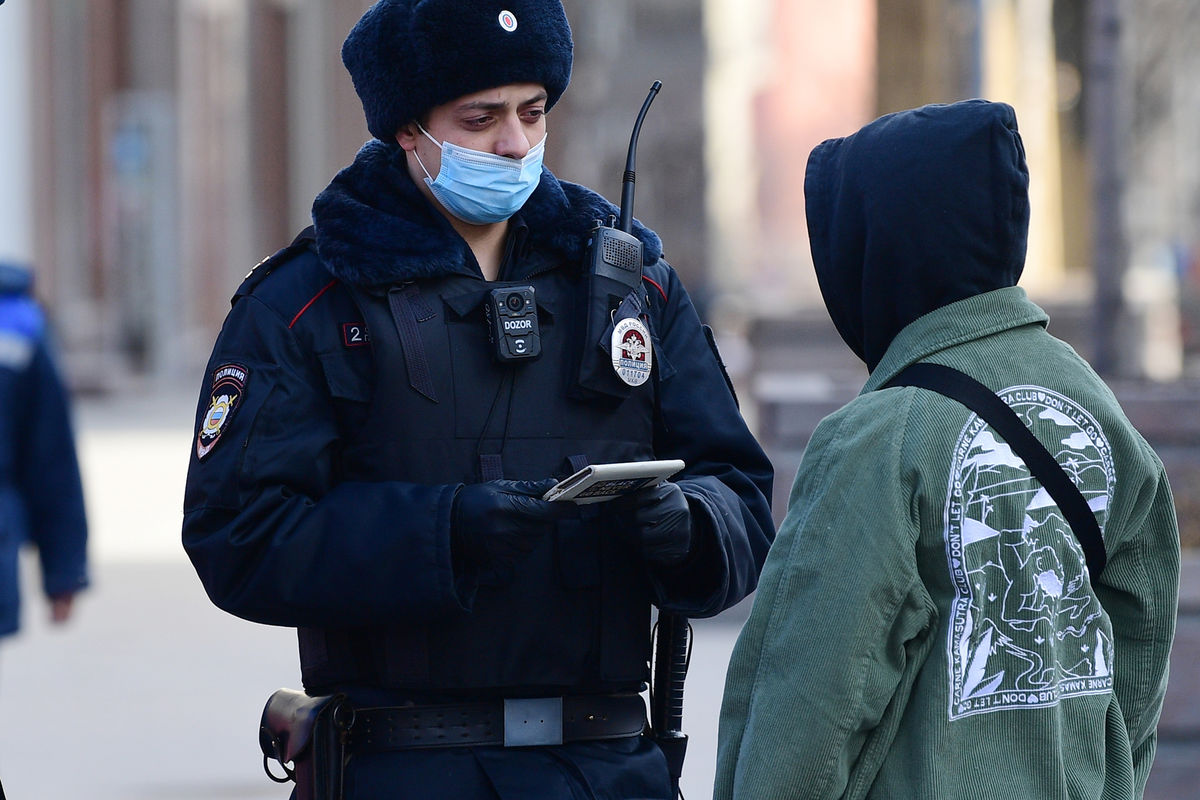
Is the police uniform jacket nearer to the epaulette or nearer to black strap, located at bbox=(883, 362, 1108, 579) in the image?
the epaulette

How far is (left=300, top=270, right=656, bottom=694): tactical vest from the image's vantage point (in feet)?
9.49

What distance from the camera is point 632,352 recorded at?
3006mm

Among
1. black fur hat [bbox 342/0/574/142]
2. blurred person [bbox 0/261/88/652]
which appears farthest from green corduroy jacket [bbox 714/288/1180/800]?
blurred person [bbox 0/261/88/652]

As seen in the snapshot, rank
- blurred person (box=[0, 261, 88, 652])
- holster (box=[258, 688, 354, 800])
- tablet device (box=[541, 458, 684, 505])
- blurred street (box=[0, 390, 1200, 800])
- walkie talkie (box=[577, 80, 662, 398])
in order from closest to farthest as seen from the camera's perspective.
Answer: tablet device (box=[541, 458, 684, 505]), holster (box=[258, 688, 354, 800]), walkie talkie (box=[577, 80, 662, 398]), blurred person (box=[0, 261, 88, 652]), blurred street (box=[0, 390, 1200, 800])

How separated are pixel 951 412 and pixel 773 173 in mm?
43132

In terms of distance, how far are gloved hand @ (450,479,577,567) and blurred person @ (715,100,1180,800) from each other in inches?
16.6

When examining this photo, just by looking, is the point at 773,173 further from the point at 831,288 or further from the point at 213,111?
the point at 831,288

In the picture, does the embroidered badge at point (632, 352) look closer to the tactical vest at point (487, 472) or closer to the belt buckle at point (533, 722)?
the tactical vest at point (487, 472)

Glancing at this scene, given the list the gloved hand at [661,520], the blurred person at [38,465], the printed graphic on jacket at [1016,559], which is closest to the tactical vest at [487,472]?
the gloved hand at [661,520]

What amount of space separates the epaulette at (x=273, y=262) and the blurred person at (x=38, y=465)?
296 centimetres

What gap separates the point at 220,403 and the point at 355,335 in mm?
231

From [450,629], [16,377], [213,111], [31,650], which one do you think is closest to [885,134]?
[450,629]

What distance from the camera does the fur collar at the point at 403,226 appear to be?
2949mm

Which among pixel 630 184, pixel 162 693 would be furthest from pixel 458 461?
pixel 162 693
